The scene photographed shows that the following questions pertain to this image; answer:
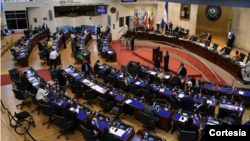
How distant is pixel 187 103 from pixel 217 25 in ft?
41.8

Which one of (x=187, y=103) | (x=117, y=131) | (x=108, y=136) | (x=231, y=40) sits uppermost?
(x=231, y=40)

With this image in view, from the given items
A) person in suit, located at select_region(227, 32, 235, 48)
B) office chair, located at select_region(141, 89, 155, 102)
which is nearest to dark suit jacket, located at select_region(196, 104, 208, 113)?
office chair, located at select_region(141, 89, 155, 102)

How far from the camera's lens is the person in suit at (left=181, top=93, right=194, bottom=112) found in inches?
309

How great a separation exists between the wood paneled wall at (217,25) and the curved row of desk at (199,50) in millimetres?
3035

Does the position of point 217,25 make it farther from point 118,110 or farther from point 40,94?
point 40,94

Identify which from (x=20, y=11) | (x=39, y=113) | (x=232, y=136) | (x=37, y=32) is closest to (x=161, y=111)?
(x=232, y=136)

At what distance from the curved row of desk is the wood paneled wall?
3035 mm

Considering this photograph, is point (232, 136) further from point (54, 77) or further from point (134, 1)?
point (134, 1)

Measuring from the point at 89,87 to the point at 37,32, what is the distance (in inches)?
592

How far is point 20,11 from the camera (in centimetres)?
2570

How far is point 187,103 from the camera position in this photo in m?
7.90

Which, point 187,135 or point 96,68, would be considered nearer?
point 187,135

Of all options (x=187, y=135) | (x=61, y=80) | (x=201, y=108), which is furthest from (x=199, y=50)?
(x=187, y=135)

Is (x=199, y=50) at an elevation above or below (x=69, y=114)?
above
